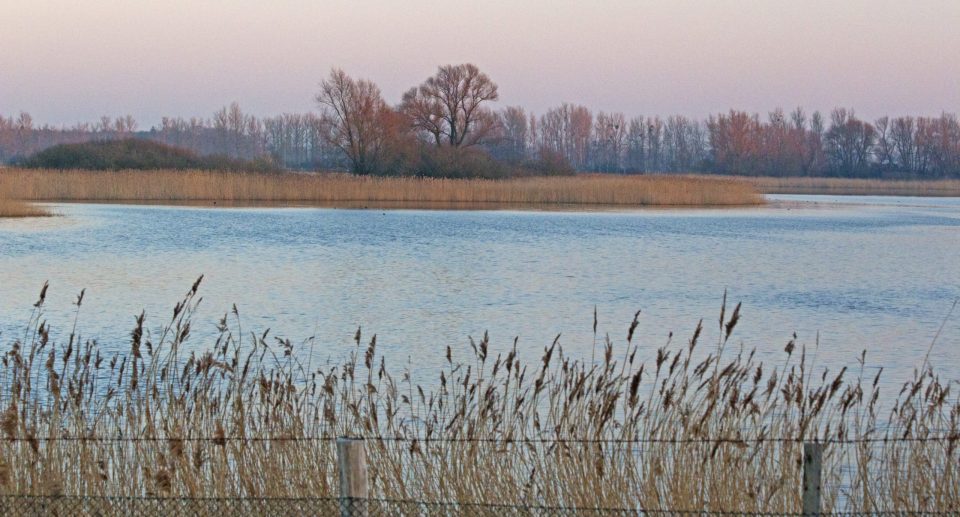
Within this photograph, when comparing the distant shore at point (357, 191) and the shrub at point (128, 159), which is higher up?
the shrub at point (128, 159)

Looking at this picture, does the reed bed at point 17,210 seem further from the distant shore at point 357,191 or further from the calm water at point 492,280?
the distant shore at point 357,191

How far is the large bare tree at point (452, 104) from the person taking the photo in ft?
202

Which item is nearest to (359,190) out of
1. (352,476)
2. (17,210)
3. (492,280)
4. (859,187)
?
(17,210)

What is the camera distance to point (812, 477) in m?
3.76

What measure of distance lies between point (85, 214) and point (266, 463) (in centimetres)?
2691

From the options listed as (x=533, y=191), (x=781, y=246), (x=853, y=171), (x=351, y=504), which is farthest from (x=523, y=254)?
(x=853, y=171)

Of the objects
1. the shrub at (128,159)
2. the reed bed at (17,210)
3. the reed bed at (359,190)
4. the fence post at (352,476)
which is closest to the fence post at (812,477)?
the fence post at (352,476)

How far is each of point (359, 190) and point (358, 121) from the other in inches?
505

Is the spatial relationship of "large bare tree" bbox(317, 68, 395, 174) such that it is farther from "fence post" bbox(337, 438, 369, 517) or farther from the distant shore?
"fence post" bbox(337, 438, 369, 517)

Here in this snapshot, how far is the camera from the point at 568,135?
11912cm

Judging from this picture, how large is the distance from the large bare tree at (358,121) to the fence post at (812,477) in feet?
164

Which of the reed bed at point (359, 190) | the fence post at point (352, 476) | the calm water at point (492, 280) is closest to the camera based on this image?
the fence post at point (352, 476)

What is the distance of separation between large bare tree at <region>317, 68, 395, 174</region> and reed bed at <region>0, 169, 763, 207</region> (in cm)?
1023

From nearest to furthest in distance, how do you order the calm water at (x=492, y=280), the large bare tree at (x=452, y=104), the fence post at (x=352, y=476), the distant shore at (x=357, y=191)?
the fence post at (x=352, y=476)
the calm water at (x=492, y=280)
the distant shore at (x=357, y=191)
the large bare tree at (x=452, y=104)
